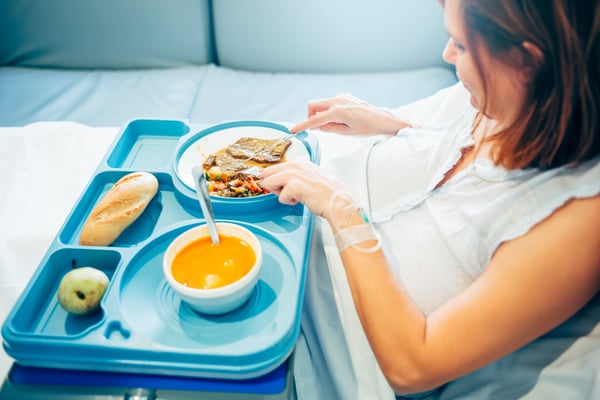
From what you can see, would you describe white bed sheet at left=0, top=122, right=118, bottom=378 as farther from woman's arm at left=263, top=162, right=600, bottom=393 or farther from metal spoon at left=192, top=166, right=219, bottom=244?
woman's arm at left=263, top=162, right=600, bottom=393

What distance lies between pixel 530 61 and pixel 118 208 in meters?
0.82

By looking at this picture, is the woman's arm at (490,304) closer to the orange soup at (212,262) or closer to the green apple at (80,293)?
the orange soup at (212,262)

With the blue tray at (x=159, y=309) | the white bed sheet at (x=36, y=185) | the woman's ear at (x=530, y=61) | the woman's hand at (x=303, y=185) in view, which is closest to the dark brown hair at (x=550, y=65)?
the woman's ear at (x=530, y=61)

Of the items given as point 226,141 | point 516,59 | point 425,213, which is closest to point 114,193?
point 226,141

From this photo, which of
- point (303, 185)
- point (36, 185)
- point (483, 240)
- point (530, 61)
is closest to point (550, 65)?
point (530, 61)

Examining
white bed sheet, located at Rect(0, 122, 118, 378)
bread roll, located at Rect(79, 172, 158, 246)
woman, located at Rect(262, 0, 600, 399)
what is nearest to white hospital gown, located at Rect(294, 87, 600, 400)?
woman, located at Rect(262, 0, 600, 399)

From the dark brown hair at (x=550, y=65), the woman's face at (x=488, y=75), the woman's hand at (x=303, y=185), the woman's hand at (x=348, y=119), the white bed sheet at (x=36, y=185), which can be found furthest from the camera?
the woman's hand at (x=348, y=119)

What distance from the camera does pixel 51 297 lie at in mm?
892

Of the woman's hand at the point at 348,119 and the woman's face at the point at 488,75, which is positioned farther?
the woman's hand at the point at 348,119

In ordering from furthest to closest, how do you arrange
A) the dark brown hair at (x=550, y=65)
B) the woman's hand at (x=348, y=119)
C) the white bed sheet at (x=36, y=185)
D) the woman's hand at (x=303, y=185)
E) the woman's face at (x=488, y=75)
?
the woman's hand at (x=348, y=119), the white bed sheet at (x=36, y=185), the woman's hand at (x=303, y=185), the woman's face at (x=488, y=75), the dark brown hair at (x=550, y=65)

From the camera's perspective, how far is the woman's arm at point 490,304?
73cm

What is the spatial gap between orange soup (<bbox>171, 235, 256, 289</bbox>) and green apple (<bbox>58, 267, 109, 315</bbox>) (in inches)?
6.0

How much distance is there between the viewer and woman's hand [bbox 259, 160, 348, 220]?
0.96 metres

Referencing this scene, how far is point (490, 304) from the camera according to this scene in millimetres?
747
